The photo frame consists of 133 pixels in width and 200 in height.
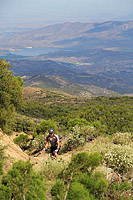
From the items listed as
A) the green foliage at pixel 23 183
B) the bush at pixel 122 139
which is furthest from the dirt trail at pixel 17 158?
the bush at pixel 122 139

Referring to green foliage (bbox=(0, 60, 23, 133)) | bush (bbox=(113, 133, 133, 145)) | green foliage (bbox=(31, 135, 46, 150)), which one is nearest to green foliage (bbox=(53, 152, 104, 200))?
bush (bbox=(113, 133, 133, 145))

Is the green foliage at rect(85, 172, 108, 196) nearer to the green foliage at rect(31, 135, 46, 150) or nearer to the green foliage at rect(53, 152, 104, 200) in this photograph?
the green foliage at rect(53, 152, 104, 200)

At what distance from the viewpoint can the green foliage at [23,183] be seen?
5520 mm

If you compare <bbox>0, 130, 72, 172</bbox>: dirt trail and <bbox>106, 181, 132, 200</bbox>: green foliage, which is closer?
<bbox>106, 181, 132, 200</bbox>: green foliage

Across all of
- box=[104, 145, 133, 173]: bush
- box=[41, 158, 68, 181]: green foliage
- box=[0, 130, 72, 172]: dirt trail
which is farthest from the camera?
box=[104, 145, 133, 173]: bush

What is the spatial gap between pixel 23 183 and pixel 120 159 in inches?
211

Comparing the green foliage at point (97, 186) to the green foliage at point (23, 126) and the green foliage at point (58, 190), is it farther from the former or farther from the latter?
the green foliage at point (23, 126)

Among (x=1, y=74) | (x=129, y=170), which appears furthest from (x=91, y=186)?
(x=1, y=74)

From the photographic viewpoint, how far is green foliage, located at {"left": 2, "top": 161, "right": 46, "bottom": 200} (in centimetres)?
552

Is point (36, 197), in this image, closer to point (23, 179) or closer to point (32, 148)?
point (23, 179)

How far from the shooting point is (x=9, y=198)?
546cm

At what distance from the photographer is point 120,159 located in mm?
9445

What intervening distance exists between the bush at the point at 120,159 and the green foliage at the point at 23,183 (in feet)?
13.9

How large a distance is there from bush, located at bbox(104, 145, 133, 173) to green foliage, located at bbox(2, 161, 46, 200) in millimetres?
4243
